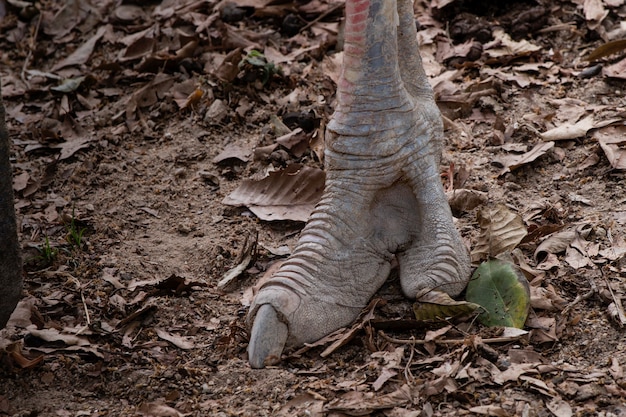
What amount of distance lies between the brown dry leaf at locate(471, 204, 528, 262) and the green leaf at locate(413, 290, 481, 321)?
0.35 meters

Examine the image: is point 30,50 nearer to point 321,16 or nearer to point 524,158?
point 321,16

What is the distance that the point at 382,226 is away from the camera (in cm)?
377

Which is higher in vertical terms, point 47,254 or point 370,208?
point 370,208

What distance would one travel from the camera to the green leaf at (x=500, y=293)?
342cm

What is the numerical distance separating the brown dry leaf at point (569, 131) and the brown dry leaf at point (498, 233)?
970 mm

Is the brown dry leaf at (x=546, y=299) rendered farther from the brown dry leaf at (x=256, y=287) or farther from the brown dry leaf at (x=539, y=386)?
the brown dry leaf at (x=256, y=287)

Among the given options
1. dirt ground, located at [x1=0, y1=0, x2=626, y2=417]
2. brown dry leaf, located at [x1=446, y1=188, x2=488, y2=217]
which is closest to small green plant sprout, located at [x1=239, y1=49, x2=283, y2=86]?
dirt ground, located at [x1=0, y1=0, x2=626, y2=417]

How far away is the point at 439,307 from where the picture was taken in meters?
3.47

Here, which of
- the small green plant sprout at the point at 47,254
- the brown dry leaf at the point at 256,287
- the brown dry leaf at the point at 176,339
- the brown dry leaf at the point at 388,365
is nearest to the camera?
the brown dry leaf at the point at 388,365

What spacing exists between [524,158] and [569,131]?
329 millimetres

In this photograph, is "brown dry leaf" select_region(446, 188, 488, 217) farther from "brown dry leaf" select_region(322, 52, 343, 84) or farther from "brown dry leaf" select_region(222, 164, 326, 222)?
"brown dry leaf" select_region(322, 52, 343, 84)

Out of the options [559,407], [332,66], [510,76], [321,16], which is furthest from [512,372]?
[321,16]

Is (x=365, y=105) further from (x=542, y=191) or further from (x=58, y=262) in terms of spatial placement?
(x=58, y=262)

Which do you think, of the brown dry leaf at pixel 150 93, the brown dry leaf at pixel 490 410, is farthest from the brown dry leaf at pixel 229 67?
the brown dry leaf at pixel 490 410
